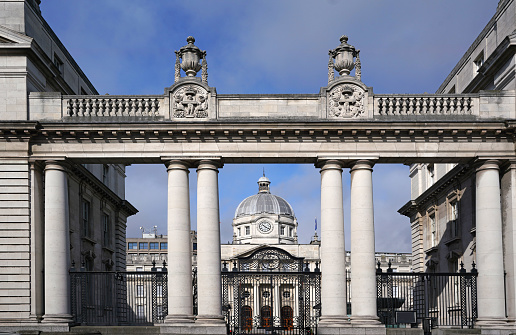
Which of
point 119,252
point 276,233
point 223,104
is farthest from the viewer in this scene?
point 276,233

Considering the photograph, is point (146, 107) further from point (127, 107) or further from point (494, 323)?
point (494, 323)

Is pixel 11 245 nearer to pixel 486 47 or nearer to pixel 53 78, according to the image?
pixel 53 78

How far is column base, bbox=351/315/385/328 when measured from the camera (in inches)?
1217

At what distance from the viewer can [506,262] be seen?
32188mm

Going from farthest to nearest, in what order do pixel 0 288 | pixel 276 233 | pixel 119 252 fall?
pixel 276 233 → pixel 119 252 → pixel 0 288

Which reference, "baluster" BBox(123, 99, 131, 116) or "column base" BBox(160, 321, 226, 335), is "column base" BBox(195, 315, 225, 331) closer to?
"column base" BBox(160, 321, 226, 335)

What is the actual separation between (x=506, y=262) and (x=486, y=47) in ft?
40.9

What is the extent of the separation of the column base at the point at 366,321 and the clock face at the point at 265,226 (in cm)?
12496

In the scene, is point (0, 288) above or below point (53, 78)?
below


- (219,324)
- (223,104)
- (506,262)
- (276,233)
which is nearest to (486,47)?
(506,262)

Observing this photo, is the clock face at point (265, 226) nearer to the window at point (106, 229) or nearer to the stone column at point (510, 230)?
the window at point (106, 229)

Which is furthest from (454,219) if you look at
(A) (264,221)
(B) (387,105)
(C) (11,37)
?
(A) (264,221)

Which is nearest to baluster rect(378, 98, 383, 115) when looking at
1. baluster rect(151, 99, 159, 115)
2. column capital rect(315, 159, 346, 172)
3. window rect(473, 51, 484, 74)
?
column capital rect(315, 159, 346, 172)

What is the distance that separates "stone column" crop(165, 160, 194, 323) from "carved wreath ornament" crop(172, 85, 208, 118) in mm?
2257
